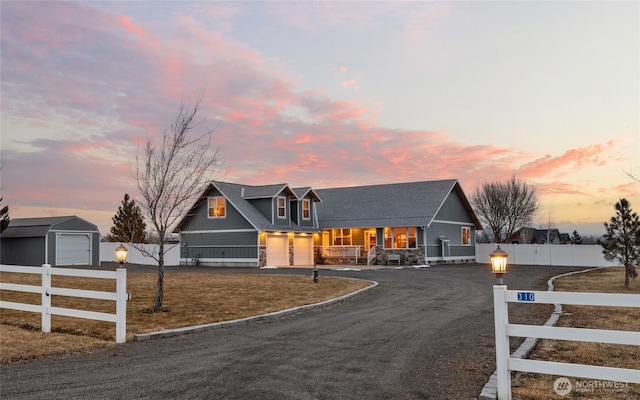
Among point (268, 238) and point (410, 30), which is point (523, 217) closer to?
point (268, 238)

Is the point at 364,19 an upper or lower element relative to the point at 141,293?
upper

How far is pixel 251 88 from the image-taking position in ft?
84.2

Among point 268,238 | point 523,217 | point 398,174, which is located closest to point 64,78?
point 268,238

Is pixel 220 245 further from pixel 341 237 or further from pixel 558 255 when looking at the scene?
pixel 558 255

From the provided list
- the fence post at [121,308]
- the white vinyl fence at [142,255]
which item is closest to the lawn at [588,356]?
the fence post at [121,308]

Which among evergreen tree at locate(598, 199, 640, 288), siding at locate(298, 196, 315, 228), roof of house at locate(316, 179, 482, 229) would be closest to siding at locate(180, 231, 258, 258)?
siding at locate(298, 196, 315, 228)

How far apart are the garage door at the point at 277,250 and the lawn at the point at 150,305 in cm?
1294

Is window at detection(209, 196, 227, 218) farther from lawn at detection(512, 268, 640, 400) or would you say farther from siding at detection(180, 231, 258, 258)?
lawn at detection(512, 268, 640, 400)

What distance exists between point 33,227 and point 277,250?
18254mm

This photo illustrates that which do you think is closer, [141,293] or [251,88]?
[141,293]

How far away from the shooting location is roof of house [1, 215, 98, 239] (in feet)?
123

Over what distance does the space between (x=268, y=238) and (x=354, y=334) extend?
26.7 meters

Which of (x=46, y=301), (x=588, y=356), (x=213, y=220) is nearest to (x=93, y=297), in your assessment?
(x=46, y=301)

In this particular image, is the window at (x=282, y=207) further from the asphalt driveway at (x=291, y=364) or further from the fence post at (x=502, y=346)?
the fence post at (x=502, y=346)
